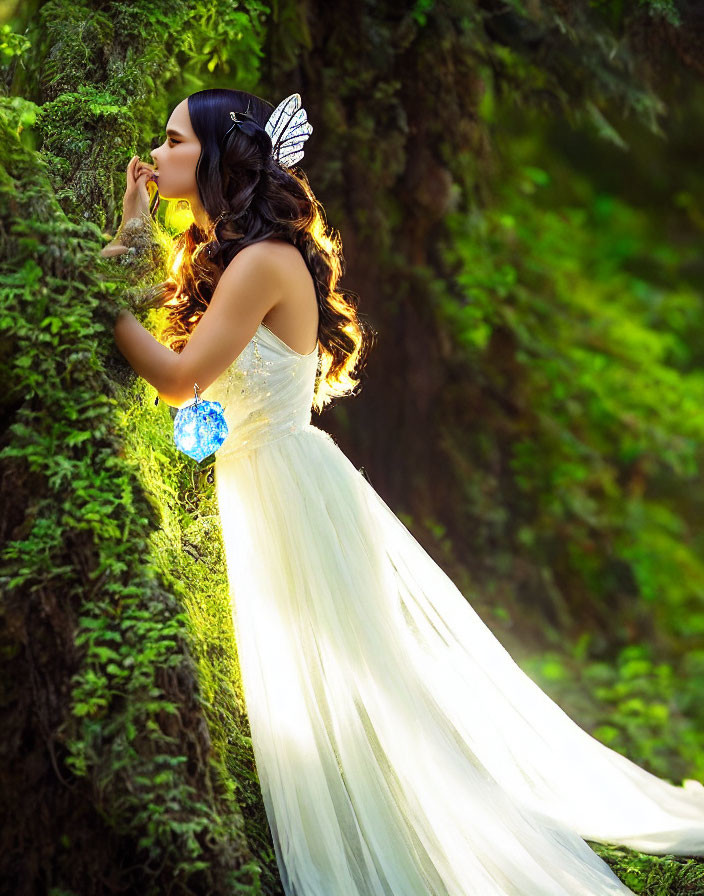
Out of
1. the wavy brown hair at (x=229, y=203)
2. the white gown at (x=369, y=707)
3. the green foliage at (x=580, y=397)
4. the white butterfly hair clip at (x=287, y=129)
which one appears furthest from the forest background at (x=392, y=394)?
the white butterfly hair clip at (x=287, y=129)

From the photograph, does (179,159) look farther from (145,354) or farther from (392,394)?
(392,394)

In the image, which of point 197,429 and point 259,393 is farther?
point 259,393

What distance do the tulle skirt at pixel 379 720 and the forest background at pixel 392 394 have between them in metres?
0.14

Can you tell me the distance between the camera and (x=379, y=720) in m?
2.67

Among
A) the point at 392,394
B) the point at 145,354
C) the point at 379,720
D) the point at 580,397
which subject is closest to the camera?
the point at 145,354

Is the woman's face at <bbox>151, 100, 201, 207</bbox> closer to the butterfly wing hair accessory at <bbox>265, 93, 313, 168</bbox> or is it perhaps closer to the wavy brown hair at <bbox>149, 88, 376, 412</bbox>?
the wavy brown hair at <bbox>149, 88, 376, 412</bbox>

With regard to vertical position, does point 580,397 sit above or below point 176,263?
above

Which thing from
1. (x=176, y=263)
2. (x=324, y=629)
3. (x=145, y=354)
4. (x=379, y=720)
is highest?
(x=176, y=263)

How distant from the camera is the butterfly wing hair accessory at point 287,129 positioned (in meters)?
2.94

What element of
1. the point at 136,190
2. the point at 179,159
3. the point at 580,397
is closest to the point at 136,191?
the point at 136,190

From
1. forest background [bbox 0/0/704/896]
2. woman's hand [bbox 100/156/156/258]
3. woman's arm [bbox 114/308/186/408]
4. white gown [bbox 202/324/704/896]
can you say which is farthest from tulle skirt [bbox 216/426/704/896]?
woman's hand [bbox 100/156/156/258]

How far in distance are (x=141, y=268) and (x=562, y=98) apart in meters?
2.95

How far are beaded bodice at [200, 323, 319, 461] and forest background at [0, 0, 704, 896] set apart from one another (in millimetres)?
211

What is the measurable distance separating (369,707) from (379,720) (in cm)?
4
